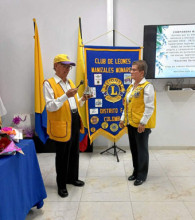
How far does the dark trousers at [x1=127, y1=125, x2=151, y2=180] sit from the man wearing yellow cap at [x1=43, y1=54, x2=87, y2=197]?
65 cm

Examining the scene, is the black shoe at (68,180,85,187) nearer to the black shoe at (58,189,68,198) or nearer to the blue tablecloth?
the black shoe at (58,189,68,198)

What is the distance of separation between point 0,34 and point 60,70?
→ 6.64 feet

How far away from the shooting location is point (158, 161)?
2.92 meters

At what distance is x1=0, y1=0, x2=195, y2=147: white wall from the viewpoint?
121 inches

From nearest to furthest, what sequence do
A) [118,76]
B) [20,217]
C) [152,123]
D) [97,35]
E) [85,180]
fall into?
[20,217]
[152,123]
[85,180]
[118,76]
[97,35]

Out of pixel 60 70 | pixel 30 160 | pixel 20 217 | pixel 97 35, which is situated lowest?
pixel 20 217

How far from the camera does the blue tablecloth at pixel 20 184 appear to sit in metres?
1.21

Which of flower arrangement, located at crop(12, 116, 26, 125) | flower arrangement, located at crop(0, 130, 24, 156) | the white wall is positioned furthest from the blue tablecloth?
the white wall

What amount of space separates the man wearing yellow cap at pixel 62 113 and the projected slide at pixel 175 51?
5.69ft

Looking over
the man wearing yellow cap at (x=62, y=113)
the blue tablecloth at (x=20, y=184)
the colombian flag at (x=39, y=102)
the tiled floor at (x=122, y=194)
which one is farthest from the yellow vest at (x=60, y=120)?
the colombian flag at (x=39, y=102)

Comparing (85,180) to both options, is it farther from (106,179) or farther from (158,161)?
(158,161)

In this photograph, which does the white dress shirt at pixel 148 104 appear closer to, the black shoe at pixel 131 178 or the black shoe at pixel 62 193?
the black shoe at pixel 131 178

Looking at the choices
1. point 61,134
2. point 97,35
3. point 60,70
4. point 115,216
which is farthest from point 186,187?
point 97,35

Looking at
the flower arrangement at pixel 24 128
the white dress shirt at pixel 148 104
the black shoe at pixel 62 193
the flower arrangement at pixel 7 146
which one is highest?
the white dress shirt at pixel 148 104
